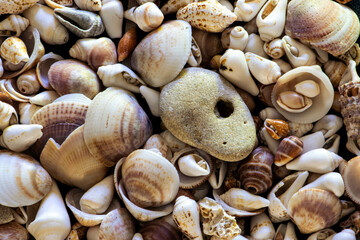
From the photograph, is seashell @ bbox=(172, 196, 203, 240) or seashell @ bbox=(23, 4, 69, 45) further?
seashell @ bbox=(23, 4, 69, 45)

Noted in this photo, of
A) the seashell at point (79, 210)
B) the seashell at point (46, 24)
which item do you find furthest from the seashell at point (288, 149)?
the seashell at point (46, 24)

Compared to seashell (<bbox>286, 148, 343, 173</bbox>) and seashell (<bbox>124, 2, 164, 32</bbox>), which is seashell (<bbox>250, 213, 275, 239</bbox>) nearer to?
seashell (<bbox>286, 148, 343, 173</bbox>)

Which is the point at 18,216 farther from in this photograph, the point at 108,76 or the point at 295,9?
the point at 295,9

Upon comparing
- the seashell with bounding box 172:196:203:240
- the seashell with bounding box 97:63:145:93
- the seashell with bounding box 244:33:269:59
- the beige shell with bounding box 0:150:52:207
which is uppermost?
the seashell with bounding box 244:33:269:59

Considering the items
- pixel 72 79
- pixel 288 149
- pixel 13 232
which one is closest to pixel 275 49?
pixel 288 149

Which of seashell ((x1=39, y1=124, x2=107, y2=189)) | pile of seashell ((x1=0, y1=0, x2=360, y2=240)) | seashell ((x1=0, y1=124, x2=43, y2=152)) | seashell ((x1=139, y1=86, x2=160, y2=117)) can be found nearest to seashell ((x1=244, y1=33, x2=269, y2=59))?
pile of seashell ((x1=0, y1=0, x2=360, y2=240))

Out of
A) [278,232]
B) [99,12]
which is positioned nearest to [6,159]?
[99,12]
